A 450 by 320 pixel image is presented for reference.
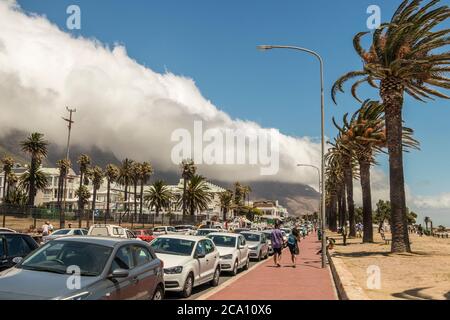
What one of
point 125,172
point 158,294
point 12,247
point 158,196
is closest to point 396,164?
point 158,294

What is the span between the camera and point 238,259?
1869 cm

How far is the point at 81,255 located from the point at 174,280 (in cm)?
427

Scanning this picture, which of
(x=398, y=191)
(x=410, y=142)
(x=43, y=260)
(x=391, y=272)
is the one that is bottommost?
(x=391, y=272)

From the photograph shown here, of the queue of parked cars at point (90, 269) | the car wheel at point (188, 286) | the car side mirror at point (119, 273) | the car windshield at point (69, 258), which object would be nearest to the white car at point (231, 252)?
the queue of parked cars at point (90, 269)

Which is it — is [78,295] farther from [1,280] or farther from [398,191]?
[398,191]

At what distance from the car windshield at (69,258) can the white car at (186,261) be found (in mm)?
4059

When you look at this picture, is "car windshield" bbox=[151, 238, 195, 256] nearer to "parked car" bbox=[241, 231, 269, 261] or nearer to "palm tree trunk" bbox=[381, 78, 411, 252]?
"parked car" bbox=[241, 231, 269, 261]

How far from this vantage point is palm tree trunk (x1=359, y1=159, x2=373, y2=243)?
3647cm

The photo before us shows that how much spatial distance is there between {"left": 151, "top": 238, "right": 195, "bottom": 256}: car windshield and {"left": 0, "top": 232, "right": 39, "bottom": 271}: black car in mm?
3537

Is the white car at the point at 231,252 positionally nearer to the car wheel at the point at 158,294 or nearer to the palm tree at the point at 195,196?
the car wheel at the point at 158,294

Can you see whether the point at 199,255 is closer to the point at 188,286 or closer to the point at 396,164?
the point at 188,286

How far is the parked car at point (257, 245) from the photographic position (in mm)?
25281
